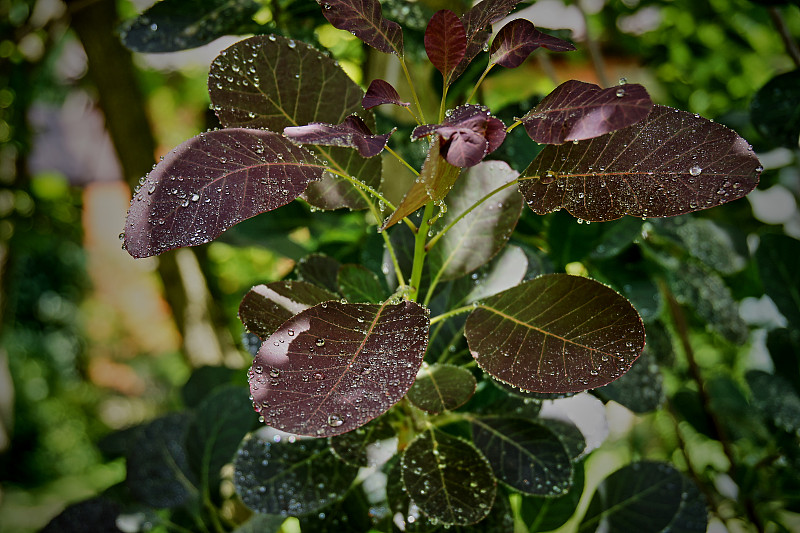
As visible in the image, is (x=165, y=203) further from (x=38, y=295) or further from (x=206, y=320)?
(x=38, y=295)

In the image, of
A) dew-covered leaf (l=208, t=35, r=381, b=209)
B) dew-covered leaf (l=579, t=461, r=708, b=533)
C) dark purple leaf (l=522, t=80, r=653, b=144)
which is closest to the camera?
dark purple leaf (l=522, t=80, r=653, b=144)

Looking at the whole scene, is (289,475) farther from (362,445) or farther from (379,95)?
(379,95)

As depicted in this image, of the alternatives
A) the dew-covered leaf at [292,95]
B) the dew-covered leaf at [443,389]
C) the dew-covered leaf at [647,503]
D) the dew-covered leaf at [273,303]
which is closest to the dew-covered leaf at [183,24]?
the dew-covered leaf at [292,95]

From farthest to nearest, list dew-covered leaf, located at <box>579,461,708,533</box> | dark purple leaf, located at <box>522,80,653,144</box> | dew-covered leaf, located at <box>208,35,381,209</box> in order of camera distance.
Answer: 1. dew-covered leaf, located at <box>579,461,708,533</box>
2. dew-covered leaf, located at <box>208,35,381,209</box>
3. dark purple leaf, located at <box>522,80,653,144</box>

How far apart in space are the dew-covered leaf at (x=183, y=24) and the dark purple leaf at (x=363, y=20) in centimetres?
25

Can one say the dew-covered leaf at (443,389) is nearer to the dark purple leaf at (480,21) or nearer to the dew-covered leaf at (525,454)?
the dew-covered leaf at (525,454)

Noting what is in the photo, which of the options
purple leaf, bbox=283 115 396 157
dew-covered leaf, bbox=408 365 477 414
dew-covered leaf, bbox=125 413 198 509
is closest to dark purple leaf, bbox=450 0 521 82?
purple leaf, bbox=283 115 396 157

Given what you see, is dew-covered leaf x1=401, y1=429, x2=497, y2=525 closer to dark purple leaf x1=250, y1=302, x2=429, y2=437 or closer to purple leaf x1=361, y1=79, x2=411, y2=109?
dark purple leaf x1=250, y1=302, x2=429, y2=437

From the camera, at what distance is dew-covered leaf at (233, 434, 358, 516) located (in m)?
0.43

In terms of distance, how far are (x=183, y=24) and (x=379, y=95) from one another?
0.32 metres

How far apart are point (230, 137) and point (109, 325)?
4428 millimetres

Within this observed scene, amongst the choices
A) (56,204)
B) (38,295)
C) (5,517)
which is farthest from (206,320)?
(38,295)

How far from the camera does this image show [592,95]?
293mm

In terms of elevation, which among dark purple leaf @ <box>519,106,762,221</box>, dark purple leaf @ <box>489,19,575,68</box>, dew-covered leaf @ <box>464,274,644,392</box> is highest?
dark purple leaf @ <box>489,19,575,68</box>
